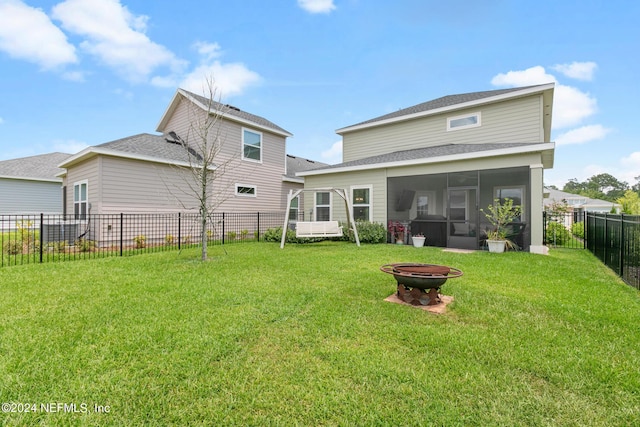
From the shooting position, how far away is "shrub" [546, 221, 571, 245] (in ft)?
37.2

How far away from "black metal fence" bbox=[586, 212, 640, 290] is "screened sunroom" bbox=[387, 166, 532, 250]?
5.44 feet

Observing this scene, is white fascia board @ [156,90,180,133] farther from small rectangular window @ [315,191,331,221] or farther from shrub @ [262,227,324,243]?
small rectangular window @ [315,191,331,221]

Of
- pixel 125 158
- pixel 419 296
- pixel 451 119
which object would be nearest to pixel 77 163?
pixel 125 158

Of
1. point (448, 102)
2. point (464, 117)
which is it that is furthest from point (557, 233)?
point (448, 102)

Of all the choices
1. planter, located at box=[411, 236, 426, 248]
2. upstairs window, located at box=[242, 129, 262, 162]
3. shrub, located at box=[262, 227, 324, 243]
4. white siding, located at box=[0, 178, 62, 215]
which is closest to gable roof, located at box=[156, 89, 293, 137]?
upstairs window, located at box=[242, 129, 262, 162]

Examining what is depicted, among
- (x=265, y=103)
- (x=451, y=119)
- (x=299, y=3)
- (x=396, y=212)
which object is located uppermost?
(x=299, y=3)

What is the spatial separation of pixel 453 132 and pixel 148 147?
1259 centimetres

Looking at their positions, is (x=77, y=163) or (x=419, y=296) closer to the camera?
(x=419, y=296)

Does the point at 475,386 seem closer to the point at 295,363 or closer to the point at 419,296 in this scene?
the point at 295,363

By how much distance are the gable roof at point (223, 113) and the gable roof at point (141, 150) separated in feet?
7.12

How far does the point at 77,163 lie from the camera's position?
11320mm

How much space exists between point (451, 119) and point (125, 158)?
13.0 metres

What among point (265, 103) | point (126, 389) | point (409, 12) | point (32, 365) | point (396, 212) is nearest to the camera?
point (126, 389)

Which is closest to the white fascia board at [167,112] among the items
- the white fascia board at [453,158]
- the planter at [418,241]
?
the white fascia board at [453,158]
